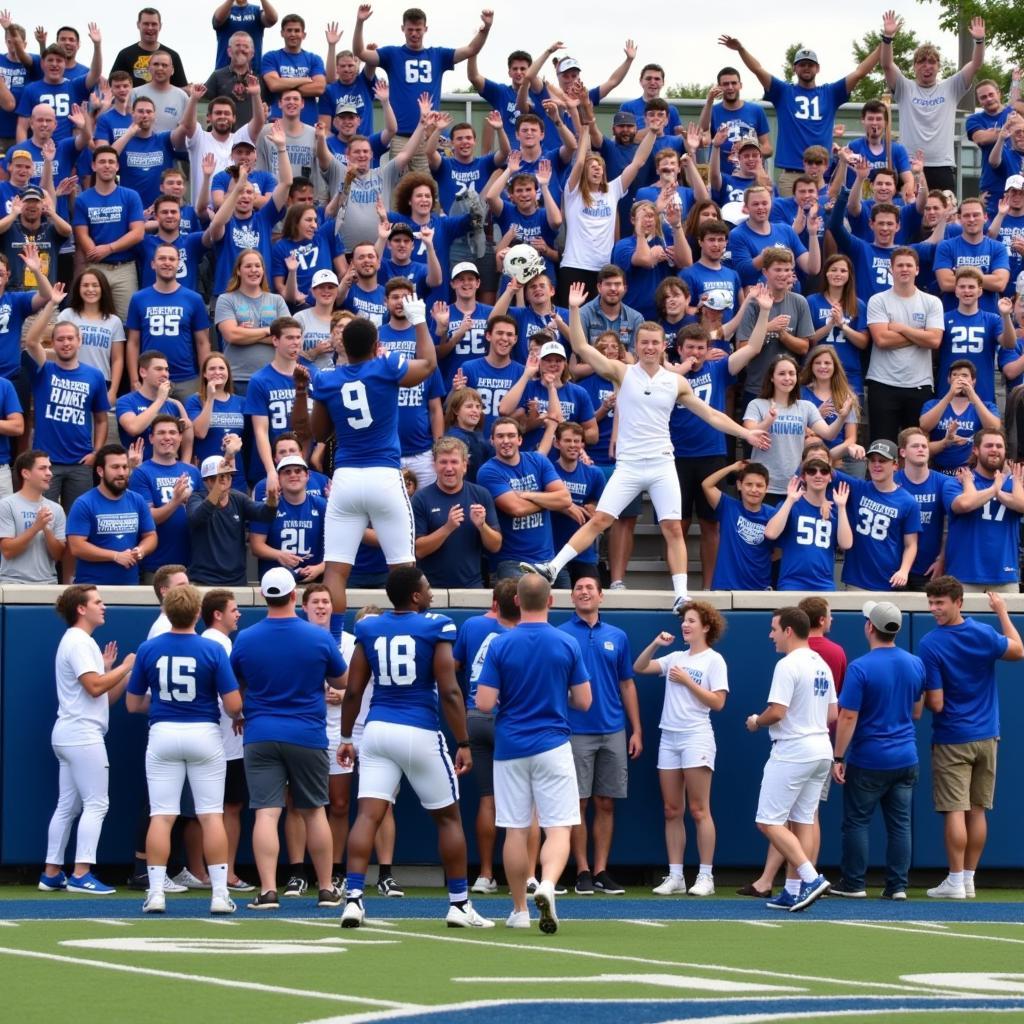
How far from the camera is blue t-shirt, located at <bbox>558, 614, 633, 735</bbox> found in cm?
1307

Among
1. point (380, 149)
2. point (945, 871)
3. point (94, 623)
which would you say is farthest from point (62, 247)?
point (945, 871)

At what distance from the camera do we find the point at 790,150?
66.1 ft

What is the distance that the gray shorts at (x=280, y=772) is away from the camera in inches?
438

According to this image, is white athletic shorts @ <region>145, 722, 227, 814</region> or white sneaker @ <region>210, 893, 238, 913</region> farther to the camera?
white athletic shorts @ <region>145, 722, 227, 814</region>

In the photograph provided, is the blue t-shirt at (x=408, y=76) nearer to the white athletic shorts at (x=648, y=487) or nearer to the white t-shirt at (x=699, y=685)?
the white athletic shorts at (x=648, y=487)

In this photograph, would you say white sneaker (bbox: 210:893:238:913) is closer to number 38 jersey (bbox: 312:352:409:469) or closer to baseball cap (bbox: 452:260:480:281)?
number 38 jersey (bbox: 312:352:409:469)

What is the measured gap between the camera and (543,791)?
10023 millimetres

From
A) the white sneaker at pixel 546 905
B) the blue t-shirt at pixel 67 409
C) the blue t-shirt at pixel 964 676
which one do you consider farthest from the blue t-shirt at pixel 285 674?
the blue t-shirt at pixel 964 676

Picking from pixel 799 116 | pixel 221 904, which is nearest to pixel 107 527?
pixel 221 904

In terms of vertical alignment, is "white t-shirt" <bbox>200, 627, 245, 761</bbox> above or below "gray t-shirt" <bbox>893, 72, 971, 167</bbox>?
below

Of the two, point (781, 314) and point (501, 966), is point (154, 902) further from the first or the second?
point (781, 314)

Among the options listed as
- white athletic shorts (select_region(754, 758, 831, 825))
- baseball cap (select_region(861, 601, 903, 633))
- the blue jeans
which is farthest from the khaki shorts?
white athletic shorts (select_region(754, 758, 831, 825))

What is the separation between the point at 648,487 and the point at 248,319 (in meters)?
3.98

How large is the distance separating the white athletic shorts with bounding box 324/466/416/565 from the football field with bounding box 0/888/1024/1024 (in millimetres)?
2193
